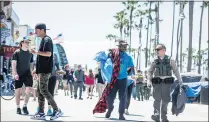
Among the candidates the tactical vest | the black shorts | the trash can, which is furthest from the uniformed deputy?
the trash can

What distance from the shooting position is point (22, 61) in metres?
10.2

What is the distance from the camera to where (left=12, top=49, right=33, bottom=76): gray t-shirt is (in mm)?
10180

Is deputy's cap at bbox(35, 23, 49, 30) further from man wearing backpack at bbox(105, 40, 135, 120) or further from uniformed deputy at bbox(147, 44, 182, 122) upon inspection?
uniformed deputy at bbox(147, 44, 182, 122)

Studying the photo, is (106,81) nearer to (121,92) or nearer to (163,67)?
(121,92)

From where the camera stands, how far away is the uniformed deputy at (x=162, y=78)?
9180mm

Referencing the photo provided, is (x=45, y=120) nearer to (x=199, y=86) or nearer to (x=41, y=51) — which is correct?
(x=41, y=51)

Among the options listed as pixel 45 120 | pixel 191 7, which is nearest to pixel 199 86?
pixel 45 120

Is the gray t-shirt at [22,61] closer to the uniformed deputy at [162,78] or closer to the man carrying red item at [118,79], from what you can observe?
the man carrying red item at [118,79]

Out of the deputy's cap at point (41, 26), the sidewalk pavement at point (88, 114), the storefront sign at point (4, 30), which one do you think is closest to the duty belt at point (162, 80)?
the sidewalk pavement at point (88, 114)

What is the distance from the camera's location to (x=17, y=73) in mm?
10133

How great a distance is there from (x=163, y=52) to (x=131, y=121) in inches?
61.0

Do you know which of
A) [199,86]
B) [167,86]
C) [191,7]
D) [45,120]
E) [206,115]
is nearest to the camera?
[45,120]

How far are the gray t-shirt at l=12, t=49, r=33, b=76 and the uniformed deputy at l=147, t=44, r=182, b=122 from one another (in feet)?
9.21

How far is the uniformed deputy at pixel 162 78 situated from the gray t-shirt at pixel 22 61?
2807 millimetres
